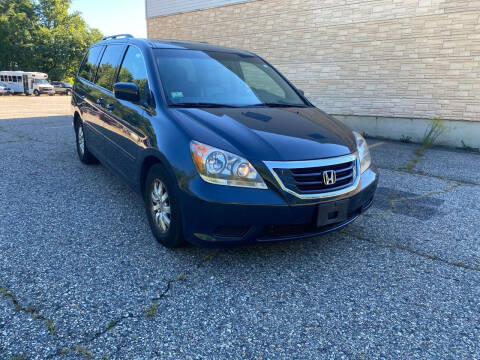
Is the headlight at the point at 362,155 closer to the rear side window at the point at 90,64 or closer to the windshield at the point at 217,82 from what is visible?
the windshield at the point at 217,82

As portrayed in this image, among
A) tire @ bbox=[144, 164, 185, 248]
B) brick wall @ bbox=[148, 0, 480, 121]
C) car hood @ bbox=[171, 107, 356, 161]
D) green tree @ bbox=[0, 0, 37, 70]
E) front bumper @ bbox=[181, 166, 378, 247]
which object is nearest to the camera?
front bumper @ bbox=[181, 166, 378, 247]

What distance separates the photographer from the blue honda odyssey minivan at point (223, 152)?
2.66 metres

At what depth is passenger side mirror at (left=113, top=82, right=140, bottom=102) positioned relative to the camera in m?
3.44

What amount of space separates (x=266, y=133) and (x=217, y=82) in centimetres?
113

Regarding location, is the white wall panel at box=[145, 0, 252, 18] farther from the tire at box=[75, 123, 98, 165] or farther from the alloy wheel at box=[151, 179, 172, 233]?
→ the alloy wheel at box=[151, 179, 172, 233]

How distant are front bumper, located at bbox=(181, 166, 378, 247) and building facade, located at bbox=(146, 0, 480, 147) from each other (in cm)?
759

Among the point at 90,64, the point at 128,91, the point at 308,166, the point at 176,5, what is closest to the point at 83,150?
the point at 90,64

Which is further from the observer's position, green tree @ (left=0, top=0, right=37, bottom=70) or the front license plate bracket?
green tree @ (left=0, top=0, right=37, bottom=70)

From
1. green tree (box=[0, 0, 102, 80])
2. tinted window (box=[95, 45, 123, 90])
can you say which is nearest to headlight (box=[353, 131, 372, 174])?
tinted window (box=[95, 45, 123, 90])

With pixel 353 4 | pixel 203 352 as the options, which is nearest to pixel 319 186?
pixel 203 352

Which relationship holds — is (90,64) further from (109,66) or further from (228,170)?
(228,170)

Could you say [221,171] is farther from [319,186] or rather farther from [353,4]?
[353,4]

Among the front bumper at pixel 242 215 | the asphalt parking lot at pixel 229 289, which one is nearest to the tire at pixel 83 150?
the asphalt parking lot at pixel 229 289

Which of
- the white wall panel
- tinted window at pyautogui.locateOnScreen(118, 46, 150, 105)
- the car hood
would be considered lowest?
the car hood
